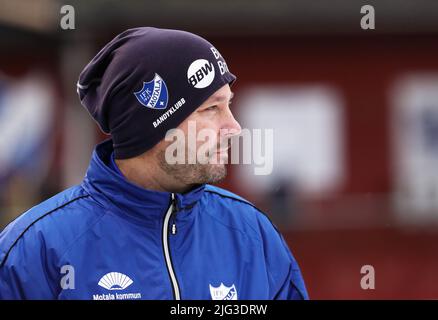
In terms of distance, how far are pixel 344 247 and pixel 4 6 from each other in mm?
4326

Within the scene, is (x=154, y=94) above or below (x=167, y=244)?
above

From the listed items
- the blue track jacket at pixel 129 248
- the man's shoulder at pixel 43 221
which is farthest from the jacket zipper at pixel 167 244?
the man's shoulder at pixel 43 221

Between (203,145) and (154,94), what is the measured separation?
7.6 inches

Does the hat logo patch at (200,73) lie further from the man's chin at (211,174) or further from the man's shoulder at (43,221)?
the man's shoulder at (43,221)

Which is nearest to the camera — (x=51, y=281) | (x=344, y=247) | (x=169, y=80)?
(x=51, y=281)

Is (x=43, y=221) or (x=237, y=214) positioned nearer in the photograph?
(x=43, y=221)

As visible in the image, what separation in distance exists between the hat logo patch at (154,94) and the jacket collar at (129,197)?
0.21m

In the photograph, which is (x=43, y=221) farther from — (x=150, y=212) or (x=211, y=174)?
(x=211, y=174)

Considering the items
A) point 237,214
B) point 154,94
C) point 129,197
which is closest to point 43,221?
point 129,197

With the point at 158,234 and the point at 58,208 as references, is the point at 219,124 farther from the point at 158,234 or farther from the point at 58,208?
the point at 58,208

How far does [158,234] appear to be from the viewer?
6.70 ft

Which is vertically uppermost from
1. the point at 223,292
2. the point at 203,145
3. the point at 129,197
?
the point at 203,145

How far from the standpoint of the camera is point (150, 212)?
80.4 inches
